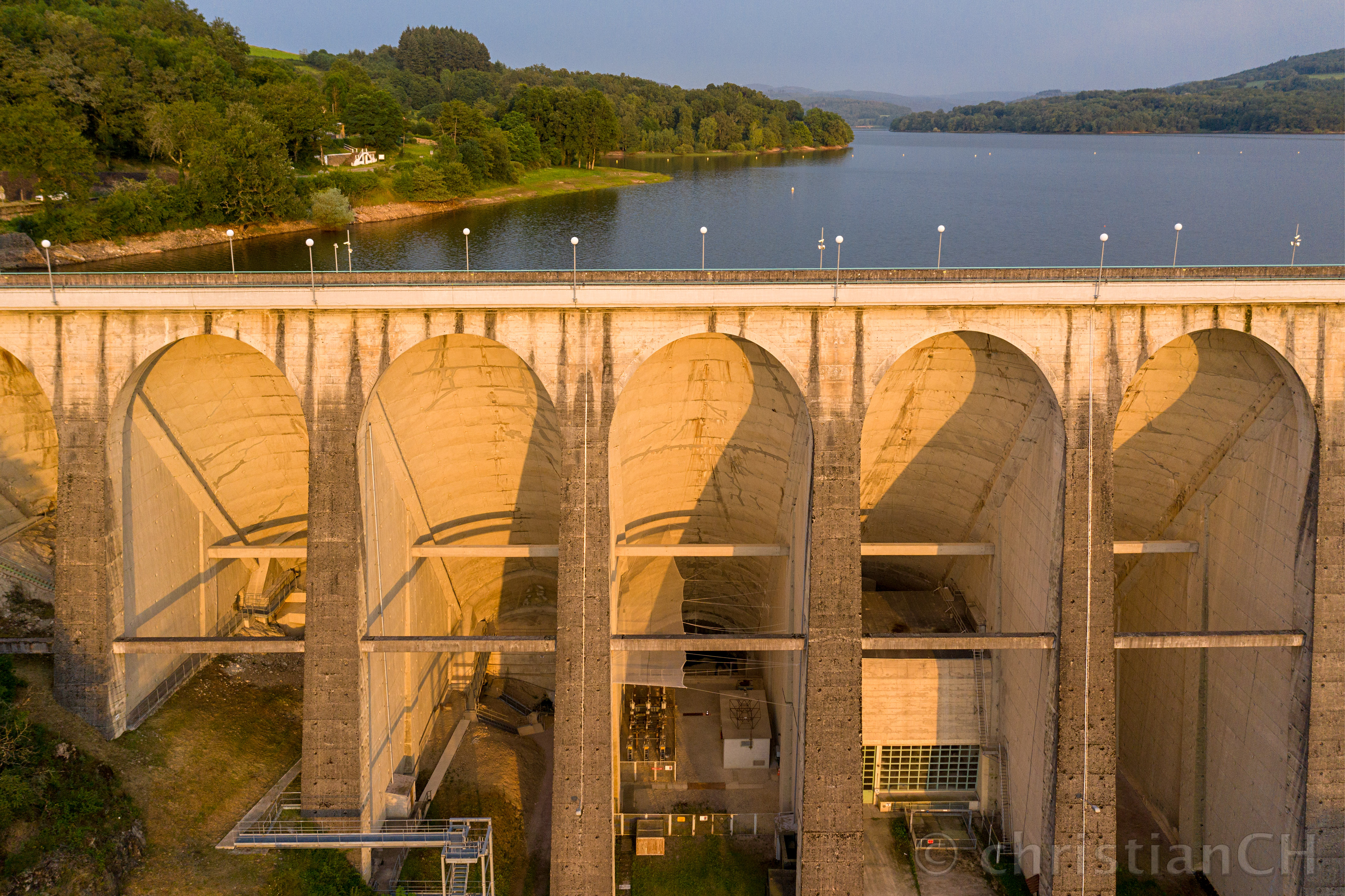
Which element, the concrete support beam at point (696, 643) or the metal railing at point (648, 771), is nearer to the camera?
the concrete support beam at point (696, 643)

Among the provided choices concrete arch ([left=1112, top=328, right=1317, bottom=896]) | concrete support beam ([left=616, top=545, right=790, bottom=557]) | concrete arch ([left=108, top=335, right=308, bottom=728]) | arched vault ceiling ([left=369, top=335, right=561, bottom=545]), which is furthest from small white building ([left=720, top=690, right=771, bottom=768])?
concrete arch ([left=108, top=335, right=308, bottom=728])

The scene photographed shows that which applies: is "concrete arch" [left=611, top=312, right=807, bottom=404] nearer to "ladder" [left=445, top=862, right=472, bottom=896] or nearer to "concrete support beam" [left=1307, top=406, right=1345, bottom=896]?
"ladder" [left=445, top=862, right=472, bottom=896]

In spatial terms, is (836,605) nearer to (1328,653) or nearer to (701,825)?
(701,825)

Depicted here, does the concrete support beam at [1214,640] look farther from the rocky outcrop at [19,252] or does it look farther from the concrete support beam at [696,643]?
the rocky outcrop at [19,252]

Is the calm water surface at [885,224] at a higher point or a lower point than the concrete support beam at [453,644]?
higher

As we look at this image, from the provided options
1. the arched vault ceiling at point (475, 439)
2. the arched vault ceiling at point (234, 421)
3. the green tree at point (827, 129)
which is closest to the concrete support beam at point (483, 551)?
the arched vault ceiling at point (475, 439)

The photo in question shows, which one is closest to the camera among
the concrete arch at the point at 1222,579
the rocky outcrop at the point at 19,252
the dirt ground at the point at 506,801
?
the concrete arch at the point at 1222,579
